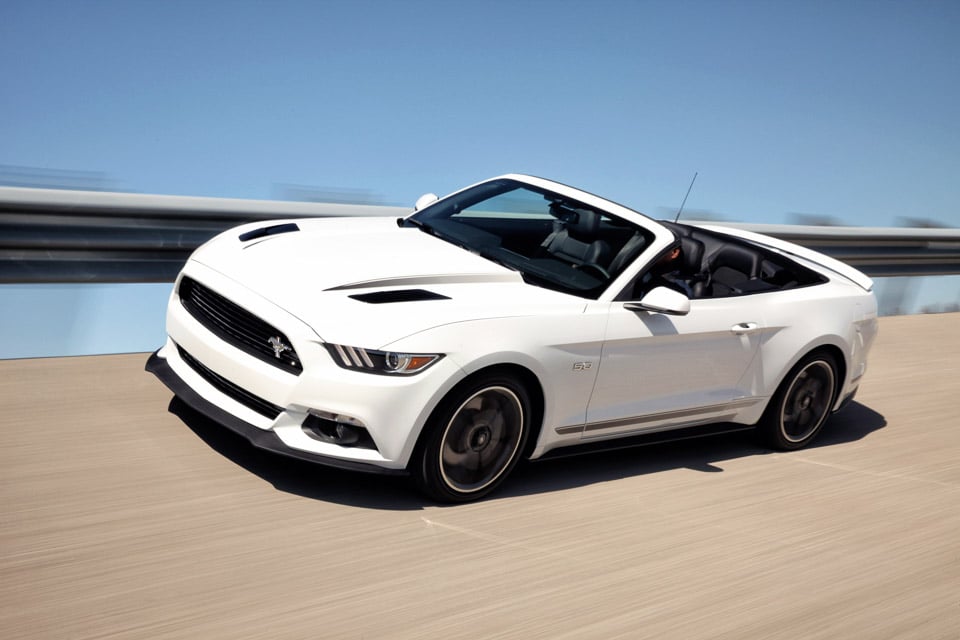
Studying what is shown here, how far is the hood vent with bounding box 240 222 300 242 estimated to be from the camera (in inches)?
219

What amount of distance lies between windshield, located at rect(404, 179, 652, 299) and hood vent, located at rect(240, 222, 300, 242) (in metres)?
0.77

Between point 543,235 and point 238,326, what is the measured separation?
1779 millimetres

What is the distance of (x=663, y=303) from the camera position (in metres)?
5.16

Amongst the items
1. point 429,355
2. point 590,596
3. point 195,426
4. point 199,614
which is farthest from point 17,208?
point 590,596

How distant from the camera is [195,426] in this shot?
17.2 feet

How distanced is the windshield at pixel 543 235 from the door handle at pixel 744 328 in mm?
706

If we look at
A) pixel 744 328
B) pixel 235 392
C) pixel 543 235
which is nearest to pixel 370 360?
pixel 235 392

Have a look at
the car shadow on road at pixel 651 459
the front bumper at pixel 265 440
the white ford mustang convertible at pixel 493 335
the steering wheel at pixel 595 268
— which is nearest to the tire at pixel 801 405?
the white ford mustang convertible at pixel 493 335

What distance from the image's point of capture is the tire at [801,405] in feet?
20.5

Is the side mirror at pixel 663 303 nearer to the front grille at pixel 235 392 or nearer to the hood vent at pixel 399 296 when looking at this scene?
the hood vent at pixel 399 296

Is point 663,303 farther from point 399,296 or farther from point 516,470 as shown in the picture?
point 399,296

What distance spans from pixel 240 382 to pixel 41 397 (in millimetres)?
1660

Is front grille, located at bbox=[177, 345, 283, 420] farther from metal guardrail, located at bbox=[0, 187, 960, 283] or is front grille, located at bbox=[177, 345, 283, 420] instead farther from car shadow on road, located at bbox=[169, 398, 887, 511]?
metal guardrail, located at bbox=[0, 187, 960, 283]

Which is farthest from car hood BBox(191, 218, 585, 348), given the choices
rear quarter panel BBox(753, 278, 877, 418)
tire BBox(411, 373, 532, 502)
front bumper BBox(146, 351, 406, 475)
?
rear quarter panel BBox(753, 278, 877, 418)
